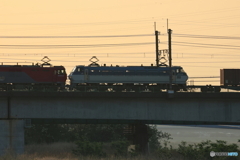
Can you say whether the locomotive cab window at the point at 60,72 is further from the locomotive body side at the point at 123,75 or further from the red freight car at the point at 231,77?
the red freight car at the point at 231,77

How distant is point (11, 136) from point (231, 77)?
34534mm

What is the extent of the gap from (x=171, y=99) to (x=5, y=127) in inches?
772

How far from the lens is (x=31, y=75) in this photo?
226 ft

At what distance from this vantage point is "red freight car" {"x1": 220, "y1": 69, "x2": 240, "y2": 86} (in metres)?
71.2

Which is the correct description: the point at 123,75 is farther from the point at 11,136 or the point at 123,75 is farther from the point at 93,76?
the point at 11,136

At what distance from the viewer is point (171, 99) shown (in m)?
57.0

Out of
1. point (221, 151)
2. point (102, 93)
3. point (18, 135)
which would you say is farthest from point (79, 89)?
point (221, 151)

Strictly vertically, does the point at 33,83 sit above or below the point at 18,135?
above

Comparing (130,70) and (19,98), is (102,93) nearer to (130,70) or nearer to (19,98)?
(19,98)

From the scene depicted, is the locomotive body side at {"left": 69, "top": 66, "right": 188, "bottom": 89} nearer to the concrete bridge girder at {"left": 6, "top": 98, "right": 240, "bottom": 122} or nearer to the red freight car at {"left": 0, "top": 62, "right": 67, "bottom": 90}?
the red freight car at {"left": 0, "top": 62, "right": 67, "bottom": 90}

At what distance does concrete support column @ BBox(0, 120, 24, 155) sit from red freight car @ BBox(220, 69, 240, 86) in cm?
3287

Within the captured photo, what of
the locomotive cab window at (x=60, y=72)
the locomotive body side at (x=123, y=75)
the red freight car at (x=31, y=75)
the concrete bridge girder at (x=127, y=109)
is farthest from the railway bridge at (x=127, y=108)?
the locomotive cab window at (x=60, y=72)

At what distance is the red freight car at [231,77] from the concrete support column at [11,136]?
32.9 m

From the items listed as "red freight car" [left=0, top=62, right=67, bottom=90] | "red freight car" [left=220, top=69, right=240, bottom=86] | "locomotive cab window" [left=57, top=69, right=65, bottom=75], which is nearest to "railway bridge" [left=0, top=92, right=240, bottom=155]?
"red freight car" [left=0, top=62, right=67, bottom=90]
